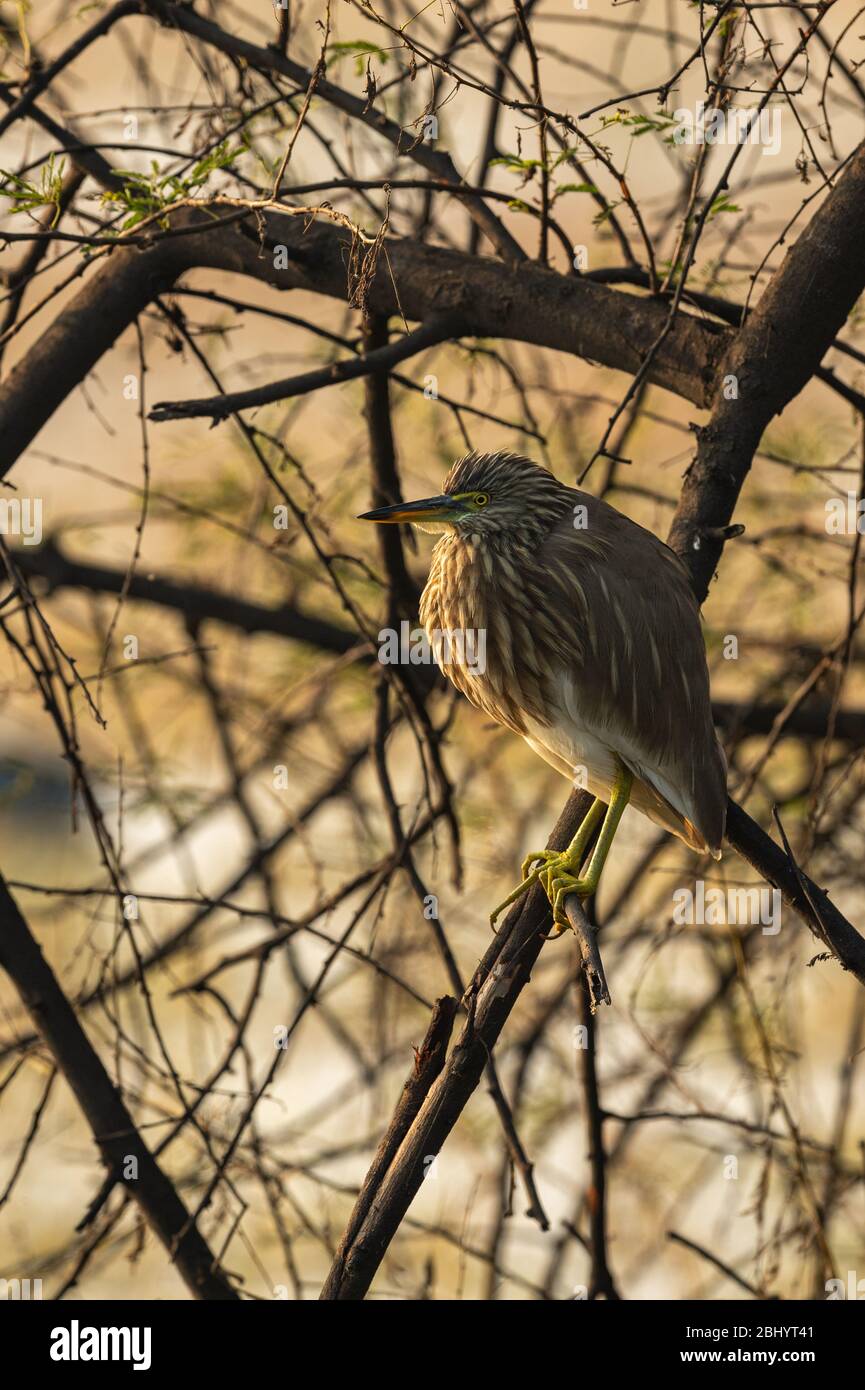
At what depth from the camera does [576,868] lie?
6.27ft

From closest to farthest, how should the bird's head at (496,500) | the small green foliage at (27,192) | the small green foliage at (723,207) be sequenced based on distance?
the small green foliage at (27,192), the small green foliage at (723,207), the bird's head at (496,500)

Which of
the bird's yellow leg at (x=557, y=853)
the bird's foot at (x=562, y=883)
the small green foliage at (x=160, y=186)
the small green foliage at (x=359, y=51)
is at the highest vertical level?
the small green foliage at (x=359, y=51)

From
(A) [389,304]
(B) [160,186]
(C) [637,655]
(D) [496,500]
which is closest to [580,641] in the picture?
(C) [637,655]

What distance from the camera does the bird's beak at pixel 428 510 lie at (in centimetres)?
198

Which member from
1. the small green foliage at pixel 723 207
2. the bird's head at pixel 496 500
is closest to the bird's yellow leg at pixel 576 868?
the bird's head at pixel 496 500

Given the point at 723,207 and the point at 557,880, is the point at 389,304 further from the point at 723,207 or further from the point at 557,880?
the point at 557,880

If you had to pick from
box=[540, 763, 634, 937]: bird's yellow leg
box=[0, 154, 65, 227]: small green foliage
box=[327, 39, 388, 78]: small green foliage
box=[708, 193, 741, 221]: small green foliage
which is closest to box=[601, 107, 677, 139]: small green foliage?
box=[708, 193, 741, 221]: small green foliage

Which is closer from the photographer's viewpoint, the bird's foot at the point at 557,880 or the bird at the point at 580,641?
the bird's foot at the point at 557,880

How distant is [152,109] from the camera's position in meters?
2.18

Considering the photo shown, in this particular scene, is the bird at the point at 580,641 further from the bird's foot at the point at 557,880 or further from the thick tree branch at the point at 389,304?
the thick tree branch at the point at 389,304

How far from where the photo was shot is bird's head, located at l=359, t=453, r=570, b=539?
206 centimetres

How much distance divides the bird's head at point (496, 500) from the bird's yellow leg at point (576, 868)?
400 mm
